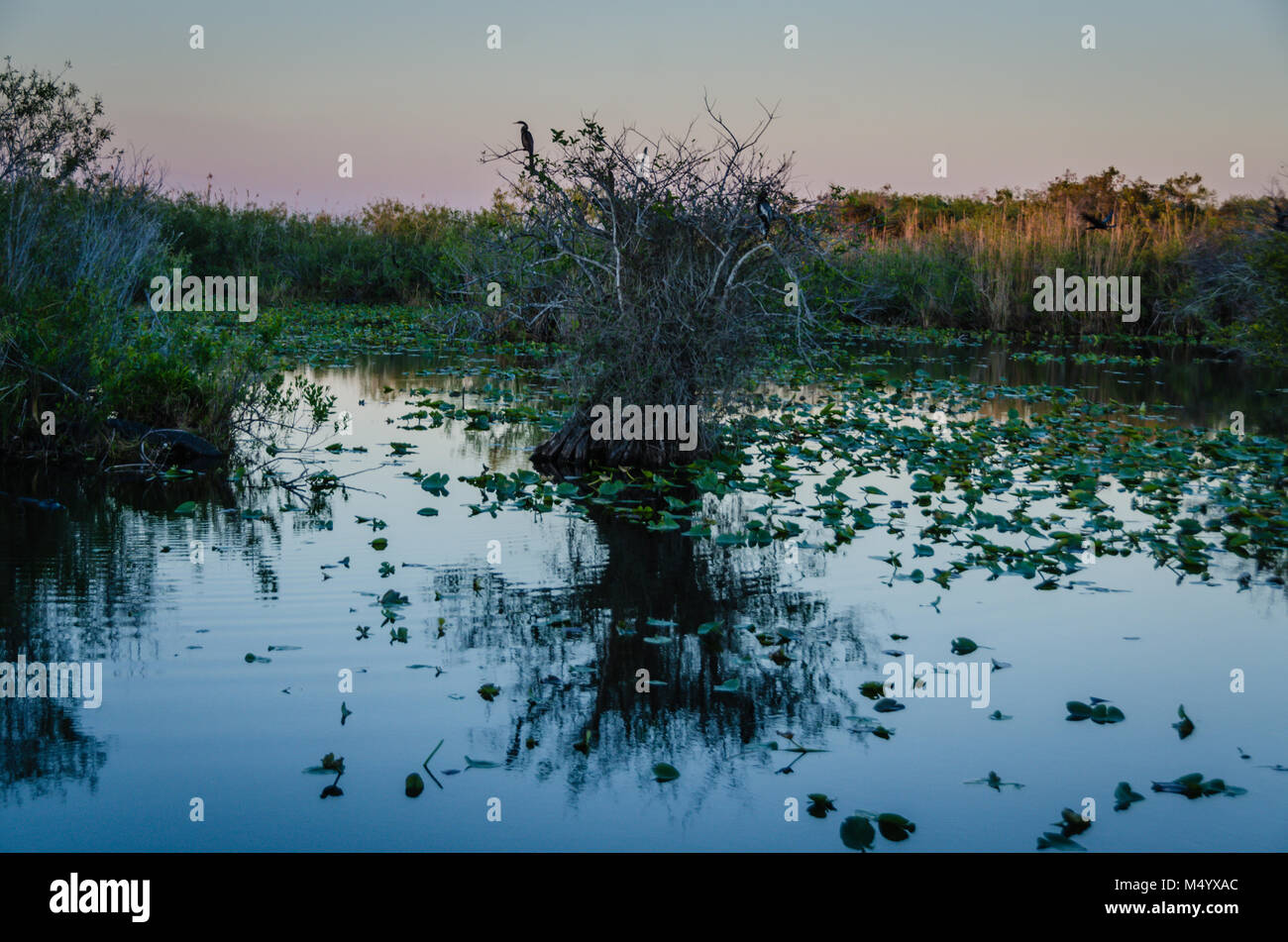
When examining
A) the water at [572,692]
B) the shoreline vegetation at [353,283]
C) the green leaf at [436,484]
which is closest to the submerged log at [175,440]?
the shoreline vegetation at [353,283]

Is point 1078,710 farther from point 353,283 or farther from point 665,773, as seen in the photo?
point 353,283

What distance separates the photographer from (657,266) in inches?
398

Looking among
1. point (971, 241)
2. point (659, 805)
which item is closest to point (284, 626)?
point (659, 805)

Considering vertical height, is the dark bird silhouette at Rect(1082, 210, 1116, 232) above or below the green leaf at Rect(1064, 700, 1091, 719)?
above

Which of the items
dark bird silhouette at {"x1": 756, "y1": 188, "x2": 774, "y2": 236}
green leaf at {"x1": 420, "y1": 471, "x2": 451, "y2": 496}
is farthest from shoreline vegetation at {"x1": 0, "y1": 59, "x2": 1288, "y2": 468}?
green leaf at {"x1": 420, "y1": 471, "x2": 451, "y2": 496}

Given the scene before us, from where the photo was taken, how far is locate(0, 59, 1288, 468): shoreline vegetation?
10023 millimetres

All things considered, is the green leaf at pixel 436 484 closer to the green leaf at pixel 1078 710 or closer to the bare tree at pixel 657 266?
the bare tree at pixel 657 266

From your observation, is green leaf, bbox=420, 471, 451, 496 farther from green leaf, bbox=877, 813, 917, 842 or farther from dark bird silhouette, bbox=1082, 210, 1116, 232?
dark bird silhouette, bbox=1082, 210, 1116, 232

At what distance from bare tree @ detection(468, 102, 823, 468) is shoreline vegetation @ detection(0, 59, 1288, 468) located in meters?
0.06

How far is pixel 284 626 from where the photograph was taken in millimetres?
5676

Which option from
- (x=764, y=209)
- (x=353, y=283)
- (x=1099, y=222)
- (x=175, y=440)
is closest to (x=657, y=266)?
(x=764, y=209)

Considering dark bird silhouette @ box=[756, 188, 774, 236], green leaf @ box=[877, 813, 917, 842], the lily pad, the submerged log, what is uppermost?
dark bird silhouette @ box=[756, 188, 774, 236]

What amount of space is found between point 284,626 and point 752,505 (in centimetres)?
413
